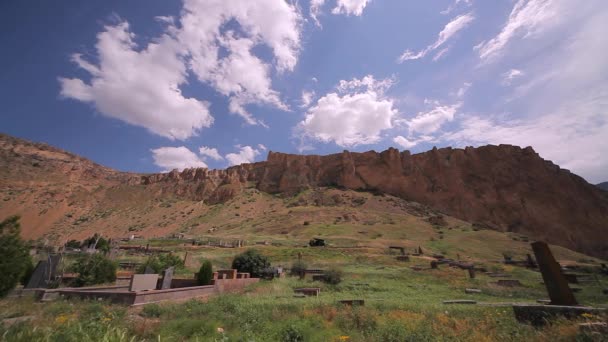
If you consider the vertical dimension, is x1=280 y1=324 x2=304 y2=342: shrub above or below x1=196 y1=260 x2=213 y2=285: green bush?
below

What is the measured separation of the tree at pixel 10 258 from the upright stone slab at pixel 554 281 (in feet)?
67.1

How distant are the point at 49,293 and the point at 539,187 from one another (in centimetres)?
10502

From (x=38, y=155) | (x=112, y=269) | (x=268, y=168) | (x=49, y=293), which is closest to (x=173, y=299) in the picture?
(x=49, y=293)

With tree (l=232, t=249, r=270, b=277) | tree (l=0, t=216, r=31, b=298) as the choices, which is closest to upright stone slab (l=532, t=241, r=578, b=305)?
tree (l=232, t=249, r=270, b=277)

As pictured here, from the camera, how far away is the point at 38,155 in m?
80.6

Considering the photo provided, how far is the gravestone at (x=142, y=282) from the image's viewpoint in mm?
13547

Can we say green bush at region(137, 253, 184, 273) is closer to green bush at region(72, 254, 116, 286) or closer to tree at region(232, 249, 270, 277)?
green bush at region(72, 254, 116, 286)

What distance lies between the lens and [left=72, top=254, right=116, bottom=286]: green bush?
17.4m

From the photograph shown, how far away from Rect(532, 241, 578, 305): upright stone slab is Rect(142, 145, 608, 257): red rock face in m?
75.2

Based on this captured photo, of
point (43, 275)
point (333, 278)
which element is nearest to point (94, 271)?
point (43, 275)

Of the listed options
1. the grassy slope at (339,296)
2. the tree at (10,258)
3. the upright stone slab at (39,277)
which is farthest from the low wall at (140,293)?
the upright stone slab at (39,277)

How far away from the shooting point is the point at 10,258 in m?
12.1

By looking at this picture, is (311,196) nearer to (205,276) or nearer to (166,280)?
(205,276)

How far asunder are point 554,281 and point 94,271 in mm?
23020
